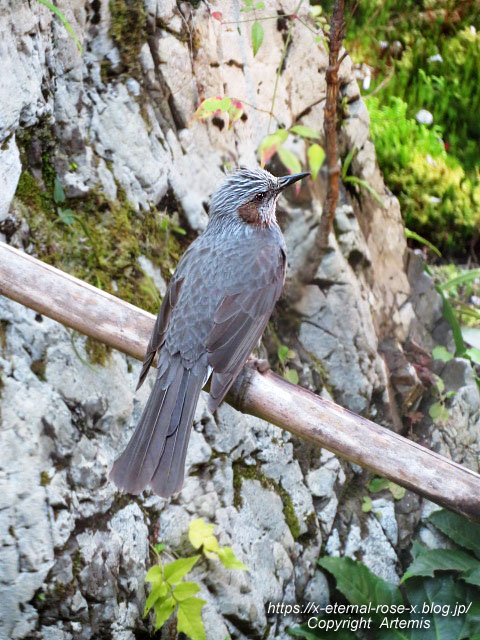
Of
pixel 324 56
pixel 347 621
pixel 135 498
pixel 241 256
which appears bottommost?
pixel 347 621

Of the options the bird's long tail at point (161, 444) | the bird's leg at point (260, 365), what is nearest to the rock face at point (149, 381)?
the bird's long tail at point (161, 444)

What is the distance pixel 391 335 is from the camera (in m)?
4.93

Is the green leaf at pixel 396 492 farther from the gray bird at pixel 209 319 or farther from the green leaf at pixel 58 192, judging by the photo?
the green leaf at pixel 58 192

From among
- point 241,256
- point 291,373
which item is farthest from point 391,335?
point 241,256

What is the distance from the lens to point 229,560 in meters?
3.35

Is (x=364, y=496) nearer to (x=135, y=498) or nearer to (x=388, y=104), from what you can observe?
(x=135, y=498)

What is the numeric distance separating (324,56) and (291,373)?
6.75 ft

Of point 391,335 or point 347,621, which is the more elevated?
point 391,335

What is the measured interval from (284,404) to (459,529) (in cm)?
193

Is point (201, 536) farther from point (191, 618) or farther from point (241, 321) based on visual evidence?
point (241, 321)

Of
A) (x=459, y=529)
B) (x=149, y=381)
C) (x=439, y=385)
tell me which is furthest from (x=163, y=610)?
(x=439, y=385)

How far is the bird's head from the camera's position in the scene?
128 inches

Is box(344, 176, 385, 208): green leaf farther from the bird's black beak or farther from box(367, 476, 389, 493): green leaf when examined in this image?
box(367, 476, 389, 493): green leaf

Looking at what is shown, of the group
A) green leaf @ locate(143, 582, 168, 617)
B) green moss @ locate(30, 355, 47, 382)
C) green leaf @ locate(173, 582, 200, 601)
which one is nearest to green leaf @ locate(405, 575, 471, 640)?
green leaf @ locate(173, 582, 200, 601)
